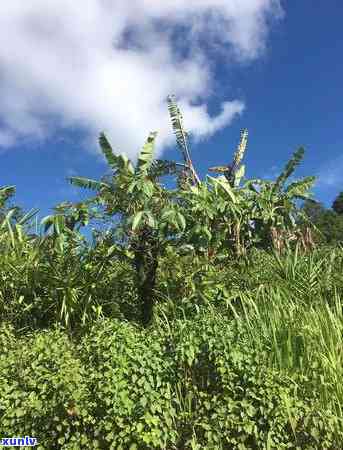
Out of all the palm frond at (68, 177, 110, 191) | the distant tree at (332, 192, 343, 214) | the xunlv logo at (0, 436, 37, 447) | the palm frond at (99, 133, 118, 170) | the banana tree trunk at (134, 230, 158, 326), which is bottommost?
the xunlv logo at (0, 436, 37, 447)

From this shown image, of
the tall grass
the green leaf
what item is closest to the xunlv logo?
the tall grass

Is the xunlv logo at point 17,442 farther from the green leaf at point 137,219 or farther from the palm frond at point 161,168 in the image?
the palm frond at point 161,168

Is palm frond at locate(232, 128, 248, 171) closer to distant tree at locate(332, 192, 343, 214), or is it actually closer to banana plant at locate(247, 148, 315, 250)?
banana plant at locate(247, 148, 315, 250)

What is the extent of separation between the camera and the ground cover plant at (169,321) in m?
4.03

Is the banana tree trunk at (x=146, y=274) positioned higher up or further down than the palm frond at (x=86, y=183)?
further down

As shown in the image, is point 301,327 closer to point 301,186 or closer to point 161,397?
point 161,397

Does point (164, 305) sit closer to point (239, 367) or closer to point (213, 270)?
point (213, 270)

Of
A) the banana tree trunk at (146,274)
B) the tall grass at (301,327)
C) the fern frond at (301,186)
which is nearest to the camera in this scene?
the tall grass at (301,327)

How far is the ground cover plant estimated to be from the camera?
4027 mm

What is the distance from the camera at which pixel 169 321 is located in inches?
220

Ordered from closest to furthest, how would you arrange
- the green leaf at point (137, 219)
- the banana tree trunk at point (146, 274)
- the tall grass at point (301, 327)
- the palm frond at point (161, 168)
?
the tall grass at point (301, 327)
the green leaf at point (137, 219)
the banana tree trunk at point (146, 274)
the palm frond at point (161, 168)

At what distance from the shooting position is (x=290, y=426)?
4.15 meters

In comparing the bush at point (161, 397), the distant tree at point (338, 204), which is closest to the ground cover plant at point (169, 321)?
the bush at point (161, 397)

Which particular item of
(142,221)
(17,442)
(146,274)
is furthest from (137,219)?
(17,442)
